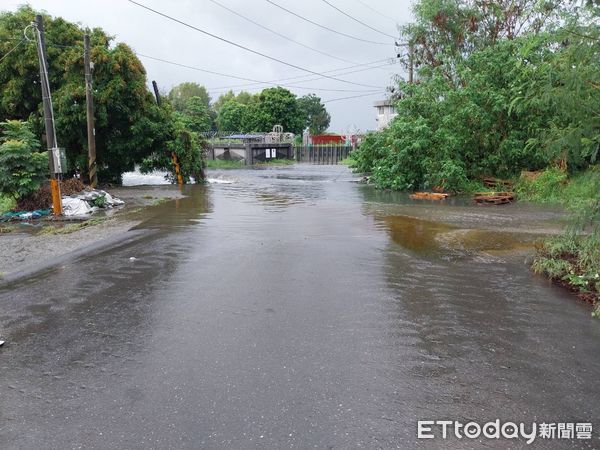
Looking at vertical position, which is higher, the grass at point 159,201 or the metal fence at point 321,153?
the metal fence at point 321,153

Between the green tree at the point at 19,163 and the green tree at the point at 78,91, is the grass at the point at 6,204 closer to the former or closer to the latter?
the green tree at the point at 19,163

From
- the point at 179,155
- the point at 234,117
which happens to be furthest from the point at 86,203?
the point at 234,117

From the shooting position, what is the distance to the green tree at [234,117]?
3186 inches

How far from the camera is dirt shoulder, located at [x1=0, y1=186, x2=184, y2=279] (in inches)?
349

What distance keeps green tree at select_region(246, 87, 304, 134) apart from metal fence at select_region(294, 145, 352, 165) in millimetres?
13835

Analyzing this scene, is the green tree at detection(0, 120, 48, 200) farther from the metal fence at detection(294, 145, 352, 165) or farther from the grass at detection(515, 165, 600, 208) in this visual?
the metal fence at detection(294, 145, 352, 165)

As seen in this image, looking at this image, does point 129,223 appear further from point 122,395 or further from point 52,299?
point 122,395

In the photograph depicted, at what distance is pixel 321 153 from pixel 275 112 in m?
17.9

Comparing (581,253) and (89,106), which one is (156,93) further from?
(581,253)

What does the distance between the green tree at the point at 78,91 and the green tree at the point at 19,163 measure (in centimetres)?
807

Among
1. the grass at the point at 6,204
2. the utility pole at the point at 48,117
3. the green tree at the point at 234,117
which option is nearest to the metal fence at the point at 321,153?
the green tree at the point at 234,117

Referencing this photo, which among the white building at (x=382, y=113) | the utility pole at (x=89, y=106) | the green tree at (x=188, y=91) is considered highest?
the green tree at (x=188, y=91)

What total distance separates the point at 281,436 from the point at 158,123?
24.2m

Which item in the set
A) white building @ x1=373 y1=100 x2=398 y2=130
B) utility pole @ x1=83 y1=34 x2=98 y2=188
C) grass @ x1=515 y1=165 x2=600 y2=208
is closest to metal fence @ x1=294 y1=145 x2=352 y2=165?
white building @ x1=373 y1=100 x2=398 y2=130
